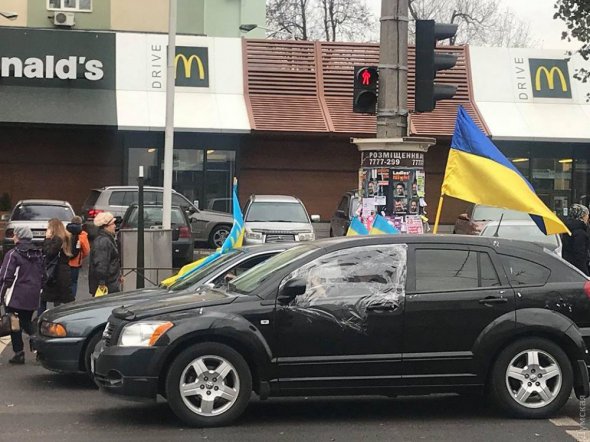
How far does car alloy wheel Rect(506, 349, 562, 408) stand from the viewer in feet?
23.7

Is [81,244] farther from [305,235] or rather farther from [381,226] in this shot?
[305,235]

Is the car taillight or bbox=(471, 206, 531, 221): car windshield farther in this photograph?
the car taillight

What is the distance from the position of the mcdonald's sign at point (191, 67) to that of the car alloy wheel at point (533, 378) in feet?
66.5

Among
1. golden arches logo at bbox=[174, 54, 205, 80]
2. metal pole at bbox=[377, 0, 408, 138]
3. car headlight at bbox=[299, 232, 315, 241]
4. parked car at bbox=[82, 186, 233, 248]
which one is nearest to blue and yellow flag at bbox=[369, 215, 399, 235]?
metal pole at bbox=[377, 0, 408, 138]

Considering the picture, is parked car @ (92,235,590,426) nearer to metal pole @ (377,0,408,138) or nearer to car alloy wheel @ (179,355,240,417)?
car alloy wheel @ (179,355,240,417)

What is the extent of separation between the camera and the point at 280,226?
19.5m

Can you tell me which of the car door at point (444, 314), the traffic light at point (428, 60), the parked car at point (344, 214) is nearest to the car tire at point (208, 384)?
the car door at point (444, 314)

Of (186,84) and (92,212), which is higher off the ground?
(186,84)

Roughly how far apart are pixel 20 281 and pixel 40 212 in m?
9.94

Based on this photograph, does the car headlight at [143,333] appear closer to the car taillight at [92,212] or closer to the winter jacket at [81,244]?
the winter jacket at [81,244]

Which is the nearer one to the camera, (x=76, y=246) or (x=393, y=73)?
(x=393, y=73)

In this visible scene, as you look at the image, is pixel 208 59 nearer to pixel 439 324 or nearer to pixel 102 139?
pixel 102 139

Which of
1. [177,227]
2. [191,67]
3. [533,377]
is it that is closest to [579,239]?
[533,377]

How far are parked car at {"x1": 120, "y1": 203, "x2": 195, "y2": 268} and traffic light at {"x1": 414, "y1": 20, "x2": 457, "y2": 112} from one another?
925cm
